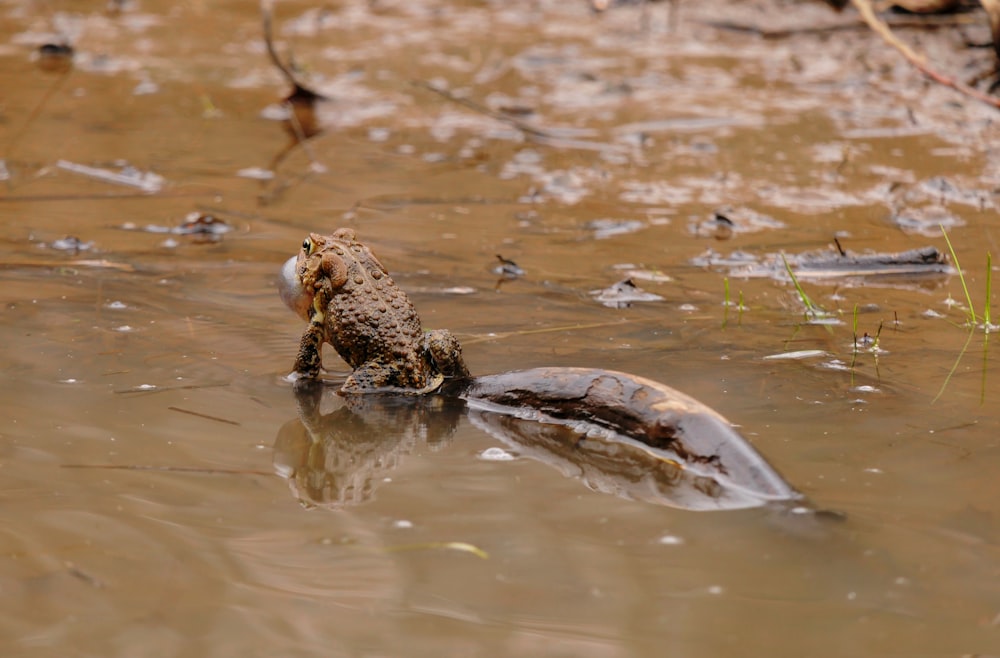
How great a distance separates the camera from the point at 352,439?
131 inches

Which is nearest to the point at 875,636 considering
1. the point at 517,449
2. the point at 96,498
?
the point at 517,449

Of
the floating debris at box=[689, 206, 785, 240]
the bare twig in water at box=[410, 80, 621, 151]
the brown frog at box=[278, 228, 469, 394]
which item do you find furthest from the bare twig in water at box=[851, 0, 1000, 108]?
the brown frog at box=[278, 228, 469, 394]

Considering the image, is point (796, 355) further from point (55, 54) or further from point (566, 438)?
point (55, 54)

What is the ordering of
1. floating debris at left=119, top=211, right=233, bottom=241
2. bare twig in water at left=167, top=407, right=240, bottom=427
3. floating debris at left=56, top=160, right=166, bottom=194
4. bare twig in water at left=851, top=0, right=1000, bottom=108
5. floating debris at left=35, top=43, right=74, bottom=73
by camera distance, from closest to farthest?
bare twig in water at left=167, top=407, right=240, bottom=427 → floating debris at left=119, top=211, right=233, bottom=241 → bare twig in water at left=851, top=0, right=1000, bottom=108 → floating debris at left=56, top=160, right=166, bottom=194 → floating debris at left=35, top=43, right=74, bottom=73

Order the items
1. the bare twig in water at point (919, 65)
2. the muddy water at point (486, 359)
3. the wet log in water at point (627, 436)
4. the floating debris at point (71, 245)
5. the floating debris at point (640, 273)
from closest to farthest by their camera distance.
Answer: the muddy water at point (486, 359) < the wet log in water at point (627, 436) < the floating debris at point (640, 273) < the floating debris at point (71, 245) < the bare twig in water at point (919, 65)

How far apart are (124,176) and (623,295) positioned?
339cm

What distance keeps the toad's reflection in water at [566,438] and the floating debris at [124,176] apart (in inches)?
123

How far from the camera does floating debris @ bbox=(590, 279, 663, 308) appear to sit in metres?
4.55

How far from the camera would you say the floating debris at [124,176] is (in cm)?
627

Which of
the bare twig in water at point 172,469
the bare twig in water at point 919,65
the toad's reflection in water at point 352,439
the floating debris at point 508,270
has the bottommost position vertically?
the floating debris at point 508,270

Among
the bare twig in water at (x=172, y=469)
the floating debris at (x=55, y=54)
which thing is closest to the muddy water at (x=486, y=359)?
the bare twig in water at (x=172, y=469)

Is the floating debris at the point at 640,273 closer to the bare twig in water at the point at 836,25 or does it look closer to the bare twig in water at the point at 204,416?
the bare twig in water at the point at 204,416

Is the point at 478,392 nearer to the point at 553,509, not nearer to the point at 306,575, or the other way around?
Result: the point at 553,509

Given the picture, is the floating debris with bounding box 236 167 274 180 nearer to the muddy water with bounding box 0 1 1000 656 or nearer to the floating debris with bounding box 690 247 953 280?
the muddy water with bounding box 0 1 1000 656
